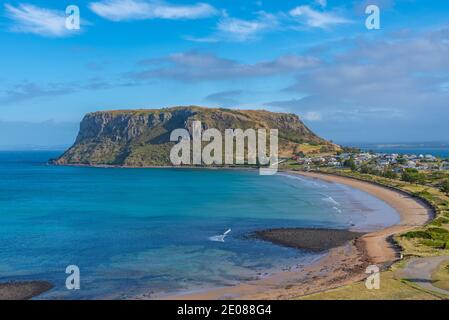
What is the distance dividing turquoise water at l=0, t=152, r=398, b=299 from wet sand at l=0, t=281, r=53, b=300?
1.02 meters

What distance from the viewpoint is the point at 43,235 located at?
52.0 m

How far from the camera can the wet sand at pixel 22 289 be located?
99.0ft

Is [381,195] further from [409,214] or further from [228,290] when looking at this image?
[228,290]

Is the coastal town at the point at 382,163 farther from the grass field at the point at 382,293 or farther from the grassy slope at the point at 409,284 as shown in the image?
the grass field at the point at 382,293

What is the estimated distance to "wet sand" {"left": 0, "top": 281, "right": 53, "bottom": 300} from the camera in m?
30.2

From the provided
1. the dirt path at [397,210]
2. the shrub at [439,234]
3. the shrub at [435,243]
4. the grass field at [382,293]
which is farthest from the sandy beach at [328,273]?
the shrub at [439,234]

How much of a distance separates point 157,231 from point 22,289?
74.5ft

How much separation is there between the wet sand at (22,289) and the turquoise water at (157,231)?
102cm

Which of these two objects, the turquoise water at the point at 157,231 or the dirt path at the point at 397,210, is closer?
the turquoise water at the point at 157,231

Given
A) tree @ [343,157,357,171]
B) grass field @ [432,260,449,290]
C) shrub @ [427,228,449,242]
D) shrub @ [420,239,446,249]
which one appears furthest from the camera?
tree @ [343,157,357,171]

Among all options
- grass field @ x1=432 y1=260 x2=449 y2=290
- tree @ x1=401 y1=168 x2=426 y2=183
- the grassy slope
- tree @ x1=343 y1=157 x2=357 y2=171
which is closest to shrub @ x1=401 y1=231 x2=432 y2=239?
the grassy slope

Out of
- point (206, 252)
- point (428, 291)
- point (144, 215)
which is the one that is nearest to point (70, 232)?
point (144, 215)

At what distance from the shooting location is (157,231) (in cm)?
5356

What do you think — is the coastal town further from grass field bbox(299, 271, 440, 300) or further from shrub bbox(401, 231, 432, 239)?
grass field bbox(299, 271, 440, 300)
